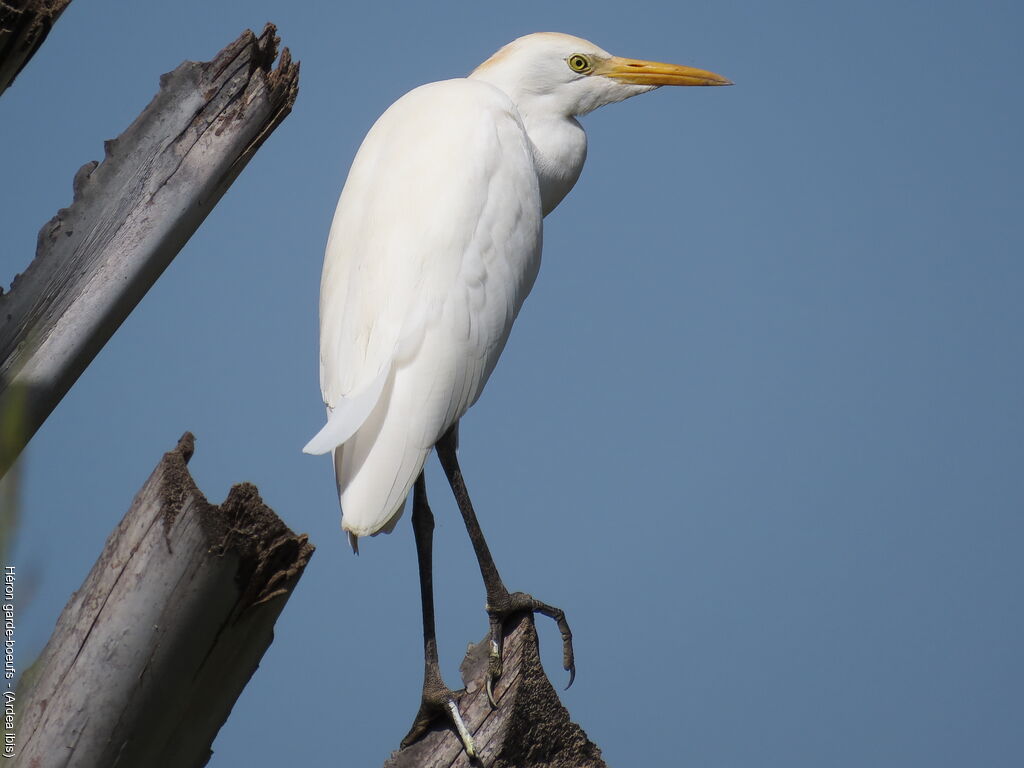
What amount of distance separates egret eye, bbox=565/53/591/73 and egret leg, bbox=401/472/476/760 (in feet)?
4.28

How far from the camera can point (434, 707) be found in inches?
85.1

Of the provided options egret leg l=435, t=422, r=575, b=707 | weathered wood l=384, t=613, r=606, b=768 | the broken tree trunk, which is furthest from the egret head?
the broken tree trunk

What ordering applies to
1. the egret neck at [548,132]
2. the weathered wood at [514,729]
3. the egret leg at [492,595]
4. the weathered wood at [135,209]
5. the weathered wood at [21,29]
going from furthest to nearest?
1. the egret neck at [548,132]
2. the egret leg at [492,595]
3. the weathered wood at [514,729]
4. the weathered wood at [135,209]
5. the weathered wood at [21,29]

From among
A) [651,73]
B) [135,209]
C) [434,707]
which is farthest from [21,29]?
[651,73]

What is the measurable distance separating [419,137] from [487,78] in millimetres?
516

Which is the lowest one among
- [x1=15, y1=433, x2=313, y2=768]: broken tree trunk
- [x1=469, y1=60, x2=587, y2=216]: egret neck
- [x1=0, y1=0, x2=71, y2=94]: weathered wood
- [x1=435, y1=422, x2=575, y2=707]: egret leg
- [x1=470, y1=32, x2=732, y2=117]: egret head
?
[x1=15, y1=433, x2=313, y2=768]: broken tree trunk

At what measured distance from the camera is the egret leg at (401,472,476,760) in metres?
2.10

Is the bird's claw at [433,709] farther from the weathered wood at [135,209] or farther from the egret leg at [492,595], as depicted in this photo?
the weathered wood at [135,209]

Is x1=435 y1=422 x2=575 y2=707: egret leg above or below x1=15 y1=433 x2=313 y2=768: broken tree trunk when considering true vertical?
above

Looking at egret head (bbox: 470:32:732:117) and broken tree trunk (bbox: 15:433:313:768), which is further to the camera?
egret head (bbox: 470:32:732:117)

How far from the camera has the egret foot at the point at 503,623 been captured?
212 cm

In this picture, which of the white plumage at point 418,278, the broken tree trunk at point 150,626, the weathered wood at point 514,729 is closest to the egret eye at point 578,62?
the white plumage at point 418,278

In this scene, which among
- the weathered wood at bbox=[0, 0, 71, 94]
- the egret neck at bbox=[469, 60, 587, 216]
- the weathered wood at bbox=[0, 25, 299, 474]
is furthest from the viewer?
the egret neck at bbox=[469, 60, 587, 216]

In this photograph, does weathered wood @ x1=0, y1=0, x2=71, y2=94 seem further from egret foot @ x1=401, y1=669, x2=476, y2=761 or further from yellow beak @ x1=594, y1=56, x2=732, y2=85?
yellow beak @ x1=594, y1=56, x2=732, y2=85
